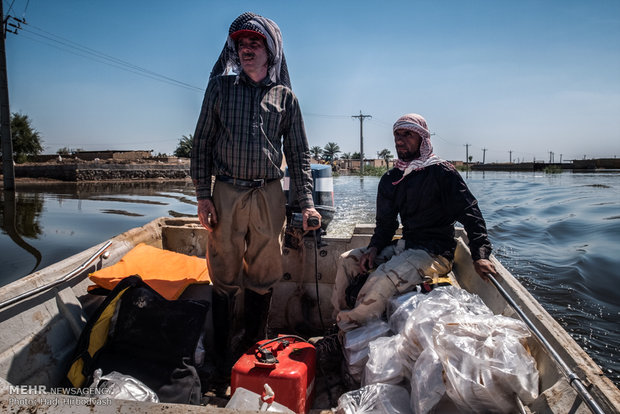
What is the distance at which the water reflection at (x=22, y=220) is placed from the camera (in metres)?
8.28

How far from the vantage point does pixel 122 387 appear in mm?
1703

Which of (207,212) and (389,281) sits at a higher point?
(207,212)

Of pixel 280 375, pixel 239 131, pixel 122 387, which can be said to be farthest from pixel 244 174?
pixel 122 387

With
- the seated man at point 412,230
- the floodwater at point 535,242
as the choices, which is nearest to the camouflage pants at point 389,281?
the seated man at point 412,230

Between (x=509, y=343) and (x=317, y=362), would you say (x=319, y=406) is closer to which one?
(x=317, y=362)

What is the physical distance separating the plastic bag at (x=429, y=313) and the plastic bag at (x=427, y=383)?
82 millimetres

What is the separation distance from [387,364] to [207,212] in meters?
1.41

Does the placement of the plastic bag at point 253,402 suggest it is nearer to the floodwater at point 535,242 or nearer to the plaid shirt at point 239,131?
the plaid shirt at point 239,131

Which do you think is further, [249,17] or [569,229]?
[569,229]

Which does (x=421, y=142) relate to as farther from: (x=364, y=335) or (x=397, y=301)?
(x=364, y=335)

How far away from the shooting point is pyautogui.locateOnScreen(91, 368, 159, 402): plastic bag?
1673 millimetres

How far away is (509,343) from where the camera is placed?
1556 millimetres

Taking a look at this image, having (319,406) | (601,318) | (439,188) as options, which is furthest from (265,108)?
(601,318)

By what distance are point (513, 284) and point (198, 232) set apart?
2825 millimetres
